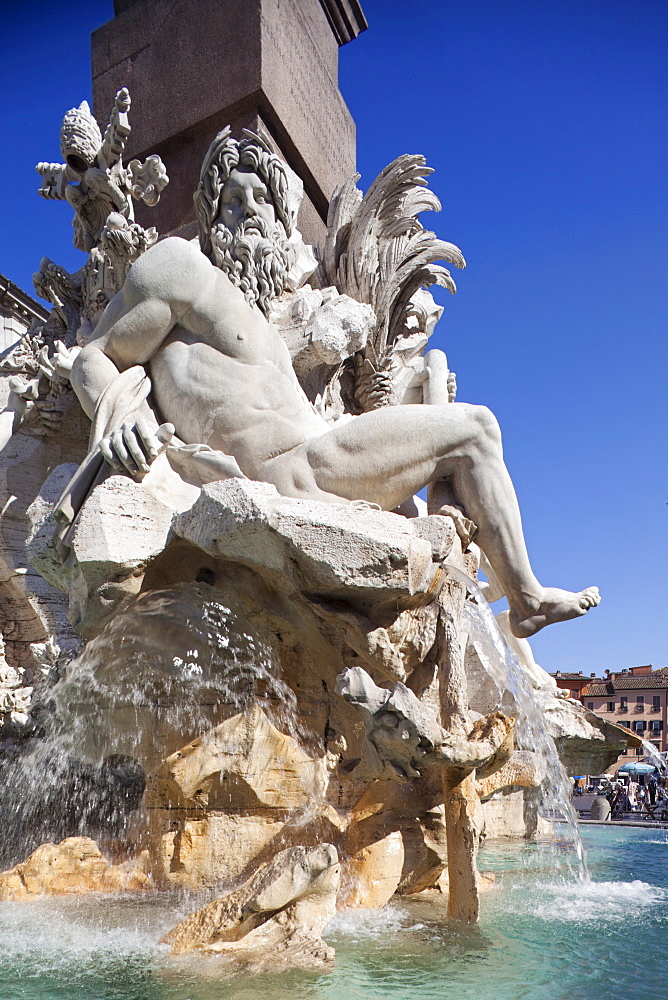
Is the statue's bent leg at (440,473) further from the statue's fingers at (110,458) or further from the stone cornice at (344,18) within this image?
the stone cornice at (344,18)

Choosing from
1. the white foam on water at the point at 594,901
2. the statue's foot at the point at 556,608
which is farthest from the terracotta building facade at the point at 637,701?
the statue's foot at the point at 556,608

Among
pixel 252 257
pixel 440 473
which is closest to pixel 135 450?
pixel 440 473

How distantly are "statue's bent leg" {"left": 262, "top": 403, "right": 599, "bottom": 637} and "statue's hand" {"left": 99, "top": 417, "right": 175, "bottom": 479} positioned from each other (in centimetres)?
57

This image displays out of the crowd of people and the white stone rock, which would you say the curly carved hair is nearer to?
the white stone rock

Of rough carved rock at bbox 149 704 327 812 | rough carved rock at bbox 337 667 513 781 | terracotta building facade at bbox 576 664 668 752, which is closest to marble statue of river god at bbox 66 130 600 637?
rough carved rock at bbox 337 667 513 781

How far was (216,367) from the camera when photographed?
4297 mm

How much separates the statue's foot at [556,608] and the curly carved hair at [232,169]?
8.85 feet

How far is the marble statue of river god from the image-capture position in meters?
4.01

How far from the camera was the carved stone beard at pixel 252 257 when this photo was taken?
15.9ft

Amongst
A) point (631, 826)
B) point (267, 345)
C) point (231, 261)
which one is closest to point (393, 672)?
point (267, 345)

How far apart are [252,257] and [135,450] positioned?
1.62 m

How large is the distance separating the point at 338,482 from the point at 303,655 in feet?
2.75

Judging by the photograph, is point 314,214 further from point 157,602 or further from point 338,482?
point 157,602

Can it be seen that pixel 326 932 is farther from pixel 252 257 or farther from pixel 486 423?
pixel 252 257
